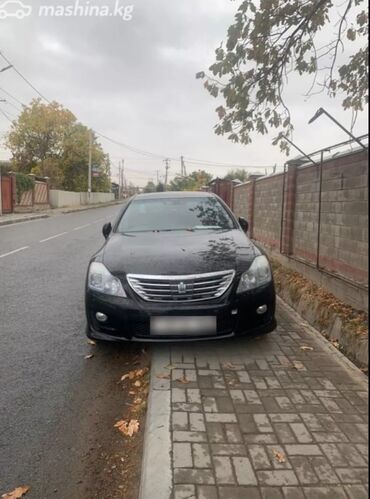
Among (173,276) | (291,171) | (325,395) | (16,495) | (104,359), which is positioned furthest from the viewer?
(291,171)

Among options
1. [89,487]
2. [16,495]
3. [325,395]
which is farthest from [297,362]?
[16,495]

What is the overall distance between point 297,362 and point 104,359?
1792 millimetres

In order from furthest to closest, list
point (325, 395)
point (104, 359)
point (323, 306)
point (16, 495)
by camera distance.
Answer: point (323, 306), point (104, 359), point (325, 395), point (16, 495)

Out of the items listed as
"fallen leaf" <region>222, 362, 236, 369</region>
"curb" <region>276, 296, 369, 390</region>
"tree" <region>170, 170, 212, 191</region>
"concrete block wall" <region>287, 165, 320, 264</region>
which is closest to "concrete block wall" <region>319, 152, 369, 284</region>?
"concrete block wall" <region>287, 165, 320, 264</region>

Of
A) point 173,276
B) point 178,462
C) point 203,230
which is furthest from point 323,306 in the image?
point 178,462

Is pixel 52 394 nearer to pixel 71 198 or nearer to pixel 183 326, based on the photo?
pixel 183 326

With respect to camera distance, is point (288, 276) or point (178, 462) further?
point (288, 276)

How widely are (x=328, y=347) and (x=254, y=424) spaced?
5.48 feet

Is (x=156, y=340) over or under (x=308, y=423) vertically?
over

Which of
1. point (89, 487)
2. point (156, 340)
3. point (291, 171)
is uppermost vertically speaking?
point (291, 171)

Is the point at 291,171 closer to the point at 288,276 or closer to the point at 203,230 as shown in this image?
the point at 288,276

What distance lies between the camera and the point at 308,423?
2775mm

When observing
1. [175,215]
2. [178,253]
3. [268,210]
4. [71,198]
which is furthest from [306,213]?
[71,198]

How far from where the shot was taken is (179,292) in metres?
3.59
